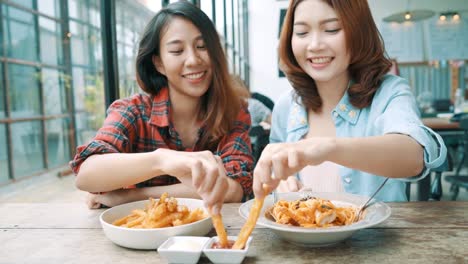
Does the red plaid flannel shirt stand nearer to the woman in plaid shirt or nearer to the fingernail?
the woman in plaid shirt

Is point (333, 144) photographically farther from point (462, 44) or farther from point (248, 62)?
point (248, 62)

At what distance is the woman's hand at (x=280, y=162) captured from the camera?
0.83 m

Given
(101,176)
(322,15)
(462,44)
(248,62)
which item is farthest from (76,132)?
(462,44)

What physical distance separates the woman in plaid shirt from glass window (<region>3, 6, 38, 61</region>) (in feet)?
6.43

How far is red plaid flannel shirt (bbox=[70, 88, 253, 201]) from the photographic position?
1487mm

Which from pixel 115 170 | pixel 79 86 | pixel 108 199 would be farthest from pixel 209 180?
pixel 79 86

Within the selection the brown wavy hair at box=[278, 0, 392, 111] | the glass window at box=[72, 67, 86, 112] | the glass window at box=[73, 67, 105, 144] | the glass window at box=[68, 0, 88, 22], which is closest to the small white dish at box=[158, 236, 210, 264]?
the brown wavy hair at box=[278, 0, 392, 111]

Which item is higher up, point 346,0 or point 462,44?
point 462,44

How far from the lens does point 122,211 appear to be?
3.57 ft

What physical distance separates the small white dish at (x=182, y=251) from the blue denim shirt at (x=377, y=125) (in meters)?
0.69

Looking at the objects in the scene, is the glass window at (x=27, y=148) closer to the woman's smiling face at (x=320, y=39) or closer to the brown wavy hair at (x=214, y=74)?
the brown wavy hair at (x=214, y=74)

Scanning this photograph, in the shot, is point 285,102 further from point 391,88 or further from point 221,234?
point 221,234

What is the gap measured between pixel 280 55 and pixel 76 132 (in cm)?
326

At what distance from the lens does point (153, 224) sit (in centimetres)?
92
